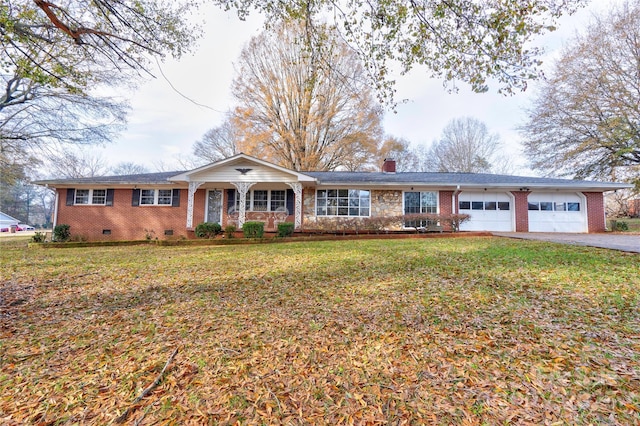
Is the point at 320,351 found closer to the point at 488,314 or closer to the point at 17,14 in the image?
the point at 488,314

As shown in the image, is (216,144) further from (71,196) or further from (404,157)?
(404,157)

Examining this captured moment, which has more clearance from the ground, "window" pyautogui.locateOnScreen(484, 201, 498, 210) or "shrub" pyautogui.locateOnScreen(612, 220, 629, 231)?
"window" pyautogui.locateOnScreen(484, 201, 498, 210)

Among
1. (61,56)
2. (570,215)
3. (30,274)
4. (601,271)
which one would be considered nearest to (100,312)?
(30,274)

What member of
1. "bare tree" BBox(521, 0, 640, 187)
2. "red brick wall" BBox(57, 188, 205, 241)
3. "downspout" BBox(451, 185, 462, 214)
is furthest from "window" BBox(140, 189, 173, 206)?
"bare tree" BBox(521, 0, 640, 187)

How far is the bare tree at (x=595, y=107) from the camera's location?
15196 mm

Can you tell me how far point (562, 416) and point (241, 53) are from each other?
78.0ft

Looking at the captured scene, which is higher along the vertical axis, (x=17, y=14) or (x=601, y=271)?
(x=17, y=14)

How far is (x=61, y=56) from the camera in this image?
6.12 meters

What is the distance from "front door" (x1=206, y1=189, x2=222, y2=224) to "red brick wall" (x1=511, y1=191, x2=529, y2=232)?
14838mm

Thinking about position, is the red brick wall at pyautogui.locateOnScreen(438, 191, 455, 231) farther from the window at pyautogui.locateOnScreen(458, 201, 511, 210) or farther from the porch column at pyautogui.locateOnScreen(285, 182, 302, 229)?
the porch column at pyautogui.locateOnScreen(285, 182, 302, 229)

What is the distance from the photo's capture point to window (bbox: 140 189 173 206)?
566 inches

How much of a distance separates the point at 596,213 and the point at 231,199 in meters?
18.0

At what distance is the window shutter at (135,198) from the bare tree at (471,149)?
28.3m

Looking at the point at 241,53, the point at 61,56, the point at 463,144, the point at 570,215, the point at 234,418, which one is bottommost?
the point at 234,418
